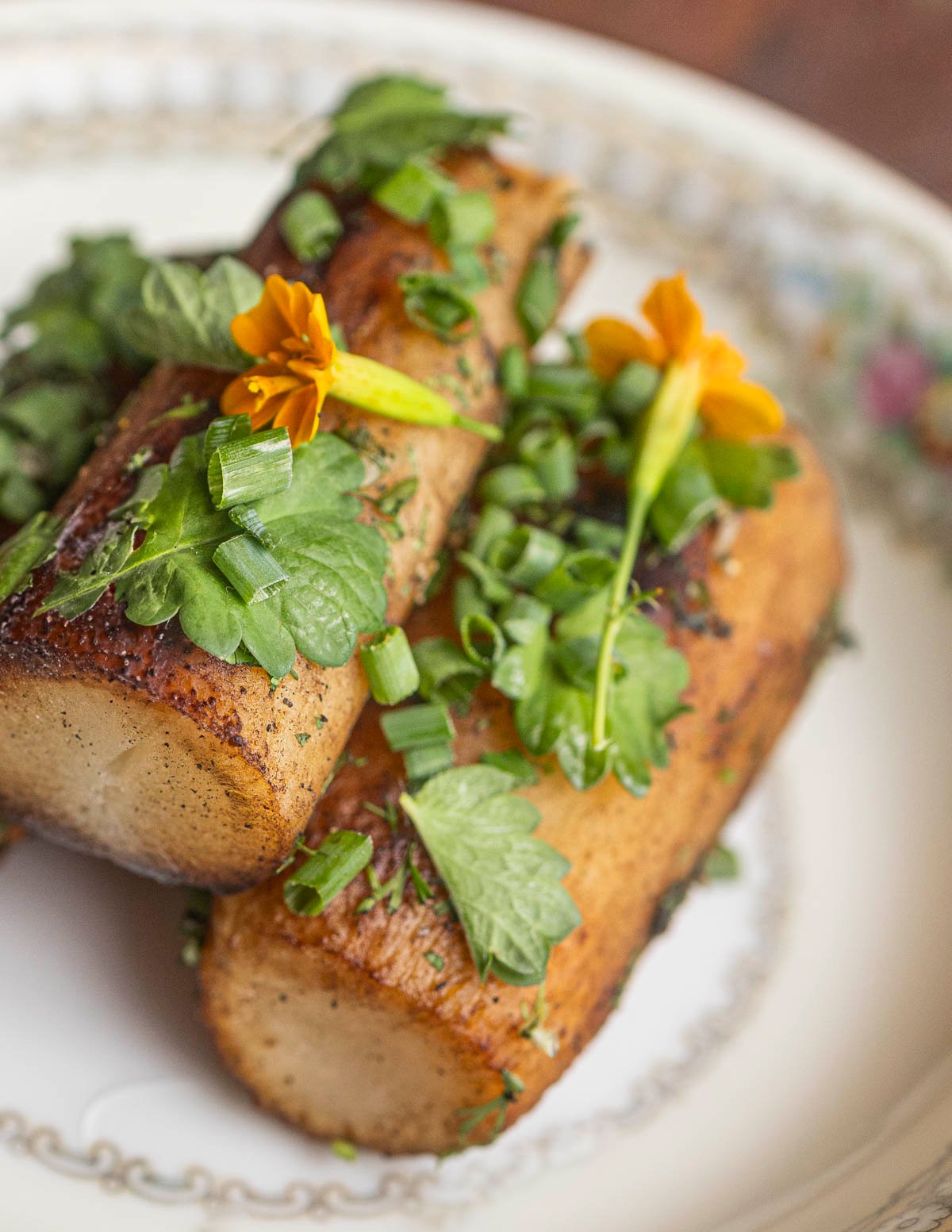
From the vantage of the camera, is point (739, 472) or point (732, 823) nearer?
point (739, 472)

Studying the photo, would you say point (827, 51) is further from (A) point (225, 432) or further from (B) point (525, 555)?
(A) point (225, 432)

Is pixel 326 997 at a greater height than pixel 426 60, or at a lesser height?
lesser

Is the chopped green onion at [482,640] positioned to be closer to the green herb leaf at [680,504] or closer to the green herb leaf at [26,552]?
the green herb leaf at [680,504]

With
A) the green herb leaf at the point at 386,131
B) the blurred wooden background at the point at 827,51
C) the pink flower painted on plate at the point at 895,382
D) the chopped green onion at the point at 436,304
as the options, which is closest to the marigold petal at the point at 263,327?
the chopped green onion at the point at 436,304

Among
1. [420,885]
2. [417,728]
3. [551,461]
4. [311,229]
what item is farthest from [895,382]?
[420,885]

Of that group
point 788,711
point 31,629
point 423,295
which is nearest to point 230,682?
point 31,629

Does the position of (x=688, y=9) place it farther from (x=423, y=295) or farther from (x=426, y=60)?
(x=423, y=295)
